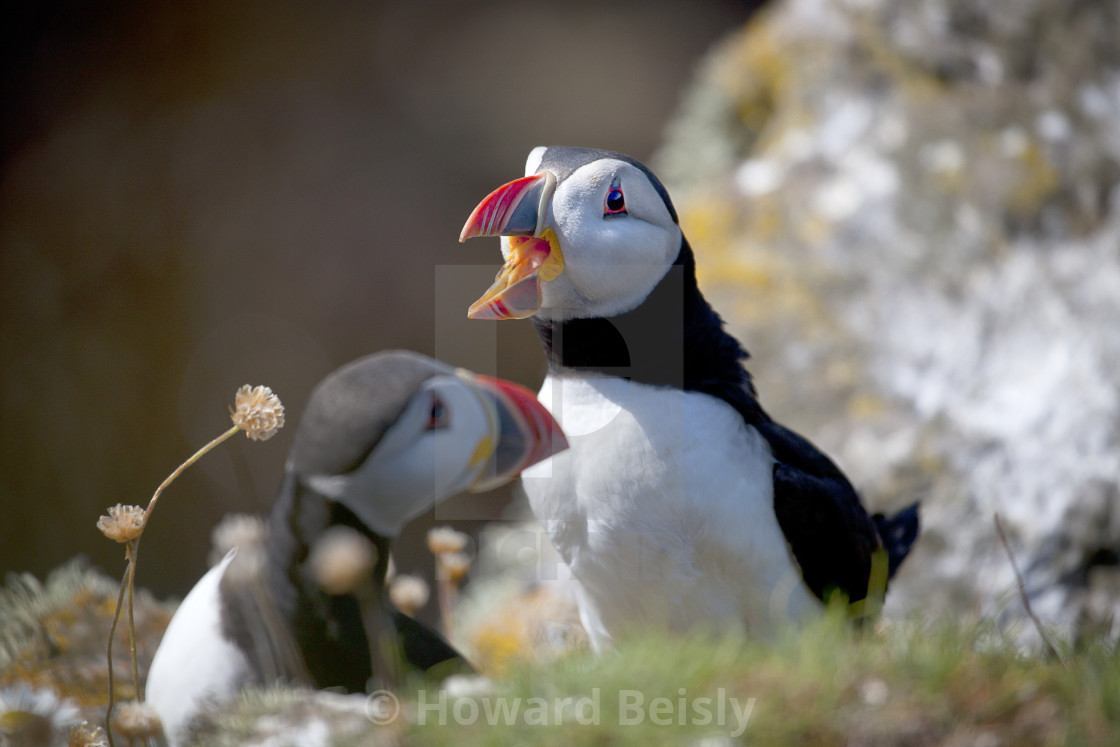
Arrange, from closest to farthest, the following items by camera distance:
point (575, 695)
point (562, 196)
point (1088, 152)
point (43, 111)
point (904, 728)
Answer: point (904, 728) < point (575, 695) < point (562, 196) < point (1088, 152) < point (43, 111)

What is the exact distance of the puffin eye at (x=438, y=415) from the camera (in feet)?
7.14

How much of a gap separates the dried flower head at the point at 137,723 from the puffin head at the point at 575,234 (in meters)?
1.23

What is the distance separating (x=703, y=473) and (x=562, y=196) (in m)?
0.87

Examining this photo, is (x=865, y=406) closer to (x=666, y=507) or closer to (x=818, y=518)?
(x=818, y=518)

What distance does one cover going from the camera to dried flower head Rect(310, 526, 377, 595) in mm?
1968

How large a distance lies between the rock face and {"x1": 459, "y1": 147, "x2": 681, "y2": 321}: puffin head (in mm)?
2355

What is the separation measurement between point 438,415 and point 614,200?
2.87 feet

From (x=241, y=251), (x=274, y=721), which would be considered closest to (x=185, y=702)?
(x=274, y=721)

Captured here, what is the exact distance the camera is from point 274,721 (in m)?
2.05

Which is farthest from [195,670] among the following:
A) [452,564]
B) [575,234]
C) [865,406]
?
[865,406]

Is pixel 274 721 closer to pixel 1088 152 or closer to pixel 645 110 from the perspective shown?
pixel 1088 152

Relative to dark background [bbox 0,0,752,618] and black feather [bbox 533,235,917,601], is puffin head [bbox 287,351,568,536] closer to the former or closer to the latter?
black feather [bbox 533,235,917,601]

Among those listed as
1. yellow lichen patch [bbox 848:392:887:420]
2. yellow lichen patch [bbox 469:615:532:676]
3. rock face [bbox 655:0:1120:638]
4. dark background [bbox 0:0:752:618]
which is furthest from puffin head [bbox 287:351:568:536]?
yellow lichen patch [bbox 848:392:887:420]

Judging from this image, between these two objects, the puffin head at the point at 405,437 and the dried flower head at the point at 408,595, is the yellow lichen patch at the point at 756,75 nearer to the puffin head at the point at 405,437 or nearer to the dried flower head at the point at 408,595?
the dried flower head at the point at 408,595
